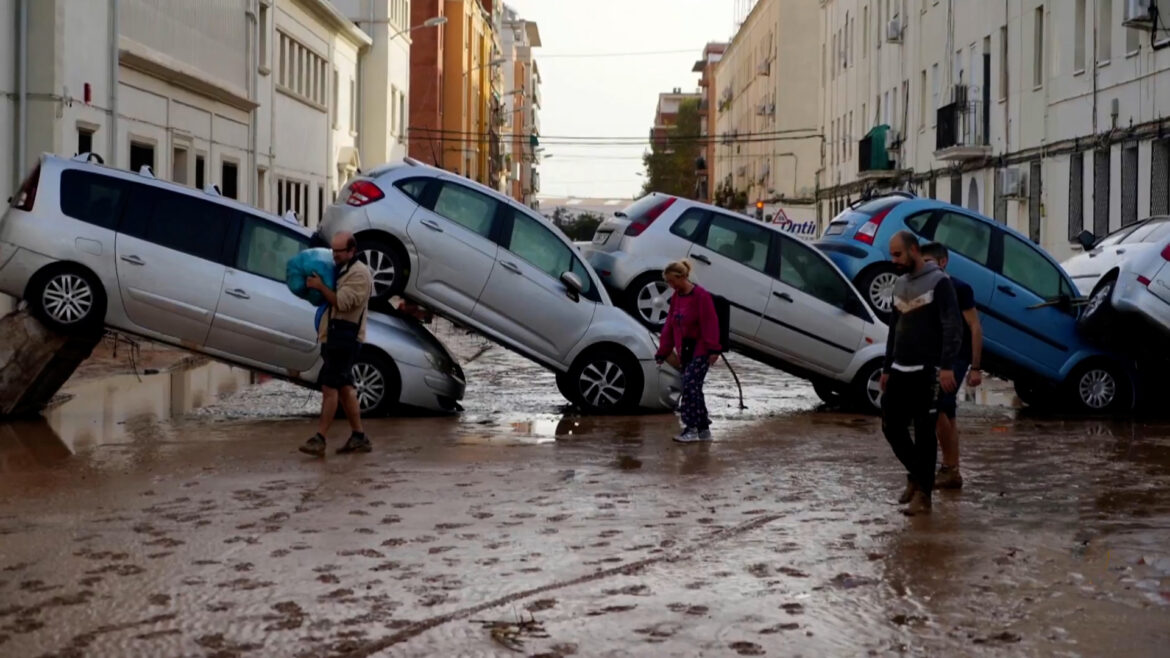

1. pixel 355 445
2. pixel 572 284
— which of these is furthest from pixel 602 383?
pixel 355 445

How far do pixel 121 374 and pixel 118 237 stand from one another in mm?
5918

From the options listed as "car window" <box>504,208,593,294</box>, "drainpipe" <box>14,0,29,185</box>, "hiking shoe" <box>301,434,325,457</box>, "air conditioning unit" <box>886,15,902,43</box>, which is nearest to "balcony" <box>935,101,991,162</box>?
"air conditioning unit" <box>886,15,902,43</box>

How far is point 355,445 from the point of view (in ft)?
41.5

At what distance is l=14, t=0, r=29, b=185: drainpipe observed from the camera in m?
23.1

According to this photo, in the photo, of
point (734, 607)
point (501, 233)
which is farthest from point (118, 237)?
point (734, 607)

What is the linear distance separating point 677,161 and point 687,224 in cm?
12856

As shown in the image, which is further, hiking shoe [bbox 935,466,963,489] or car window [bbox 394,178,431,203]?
car window [bbox 394,178,431,203]

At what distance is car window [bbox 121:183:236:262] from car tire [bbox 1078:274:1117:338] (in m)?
8.41

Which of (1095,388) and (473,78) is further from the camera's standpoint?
(473,78)

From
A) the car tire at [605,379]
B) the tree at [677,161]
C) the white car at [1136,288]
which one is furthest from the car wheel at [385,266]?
the tree at [677,161]

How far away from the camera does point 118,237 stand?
14.4 meters

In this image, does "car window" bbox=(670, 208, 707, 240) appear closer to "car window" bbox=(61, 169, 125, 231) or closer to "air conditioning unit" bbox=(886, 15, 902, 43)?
"car window" bbox=(61, 169, 125, 231)

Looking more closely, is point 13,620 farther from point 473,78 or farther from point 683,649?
point 473,78

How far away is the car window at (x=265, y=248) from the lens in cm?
1491
